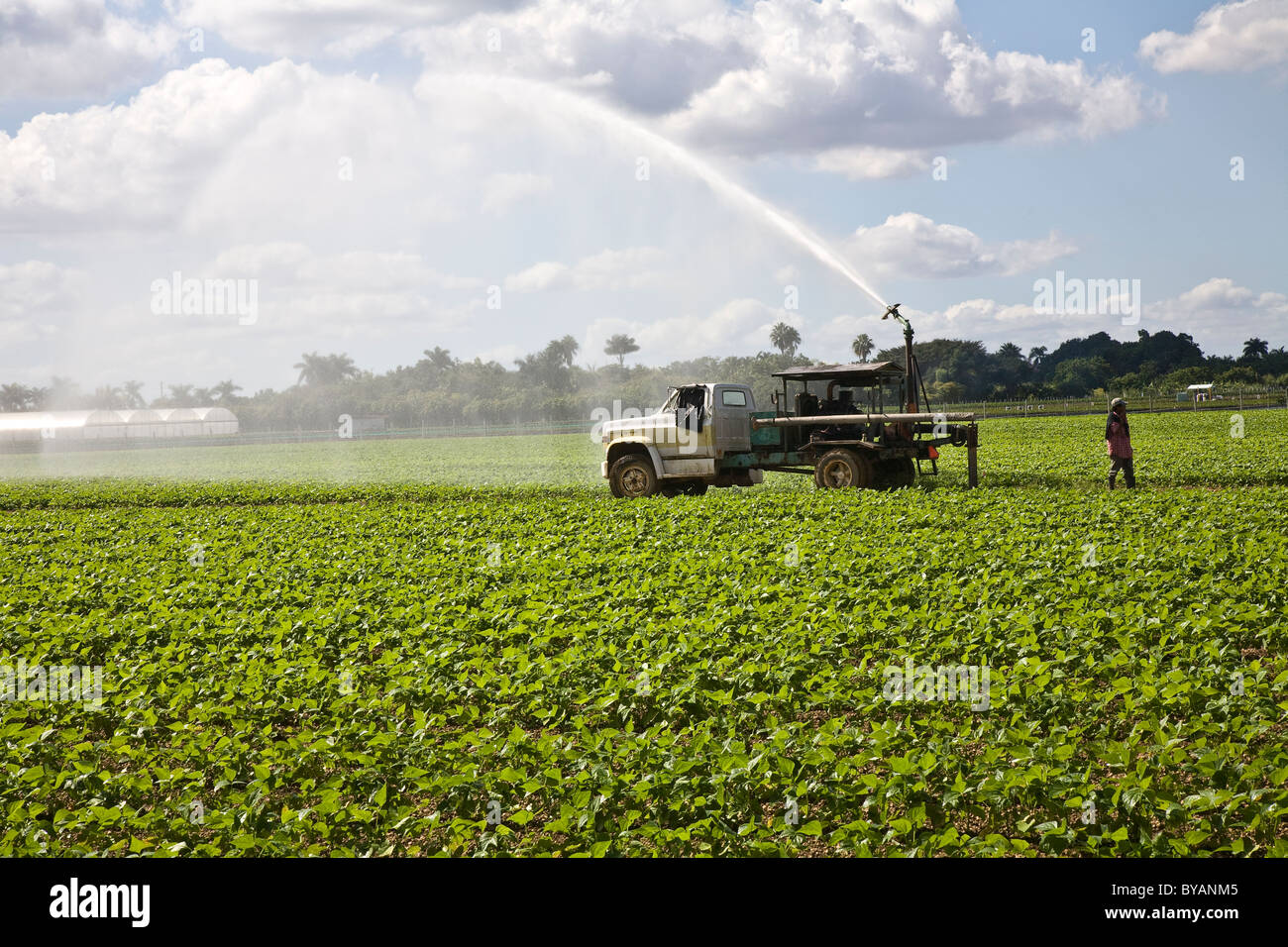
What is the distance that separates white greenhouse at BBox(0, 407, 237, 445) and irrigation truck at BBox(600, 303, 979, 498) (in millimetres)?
90420

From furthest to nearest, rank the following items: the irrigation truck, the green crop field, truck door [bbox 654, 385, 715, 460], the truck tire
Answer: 1. truck door [bbox 654, 385, 715, 460]
2. the irrigation truck
3. the truck tire
4. the green crop field

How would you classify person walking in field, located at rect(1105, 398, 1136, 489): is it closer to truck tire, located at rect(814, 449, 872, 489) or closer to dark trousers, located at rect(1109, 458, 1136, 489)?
dark trousers, located at rect(1109, 458, 1136, 489)

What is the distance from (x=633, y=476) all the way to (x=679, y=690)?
1513 cm

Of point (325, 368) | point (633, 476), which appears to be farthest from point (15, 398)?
point (633, 476)

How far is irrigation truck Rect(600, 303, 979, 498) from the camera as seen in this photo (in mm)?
20922

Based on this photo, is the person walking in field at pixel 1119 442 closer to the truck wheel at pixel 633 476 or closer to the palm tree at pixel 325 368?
the truck wheel at pixel 633 476

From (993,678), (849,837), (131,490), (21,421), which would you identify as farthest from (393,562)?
(21,421)

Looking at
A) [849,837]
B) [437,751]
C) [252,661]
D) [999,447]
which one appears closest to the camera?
[849,837]

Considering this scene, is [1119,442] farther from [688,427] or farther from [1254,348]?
[1254,348]

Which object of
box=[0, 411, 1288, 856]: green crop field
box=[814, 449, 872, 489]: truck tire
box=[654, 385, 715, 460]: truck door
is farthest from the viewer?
box=[654, 385, 715, 460]: truck door

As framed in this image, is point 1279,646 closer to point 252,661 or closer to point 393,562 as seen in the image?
point 252,661

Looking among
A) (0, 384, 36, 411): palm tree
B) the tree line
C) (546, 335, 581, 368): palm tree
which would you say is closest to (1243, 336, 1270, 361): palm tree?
the tree line
